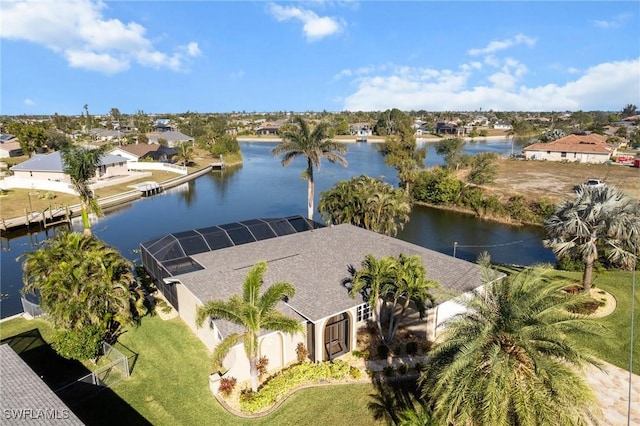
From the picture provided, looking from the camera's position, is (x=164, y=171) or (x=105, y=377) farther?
(x=164, y=171)

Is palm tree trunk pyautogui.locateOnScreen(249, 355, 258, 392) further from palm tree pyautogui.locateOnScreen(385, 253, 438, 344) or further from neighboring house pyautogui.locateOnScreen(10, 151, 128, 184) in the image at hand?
neighboring house pyautogui.locateOnScreen(10, 151, 128, 184)

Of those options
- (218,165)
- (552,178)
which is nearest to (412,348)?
(552,178)

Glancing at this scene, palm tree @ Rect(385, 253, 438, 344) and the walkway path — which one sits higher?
palm tree @ Rect(385, 253, 438, 344)

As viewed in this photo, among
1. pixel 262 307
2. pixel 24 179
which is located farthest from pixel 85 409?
pixel 24 179

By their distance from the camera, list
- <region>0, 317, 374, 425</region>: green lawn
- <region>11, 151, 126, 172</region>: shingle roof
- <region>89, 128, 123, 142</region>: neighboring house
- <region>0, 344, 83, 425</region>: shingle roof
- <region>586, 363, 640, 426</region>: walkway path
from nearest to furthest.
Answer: <region>0, 344, 83, 425</region>: shingle roof
<region>586, 363, 640, 426</region>: walkway path
<region>0, 317, 374, 425</region>: green lawn
<region>11, 151, 126, 172</region>: shingle roof
<region>89, 128, 123, 142</region>: neighboring house

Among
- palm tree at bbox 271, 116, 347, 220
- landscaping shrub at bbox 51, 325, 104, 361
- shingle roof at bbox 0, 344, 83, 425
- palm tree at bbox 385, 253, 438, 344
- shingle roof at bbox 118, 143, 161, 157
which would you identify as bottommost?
landscaping shrub at bbox 51, 325, 104, 361

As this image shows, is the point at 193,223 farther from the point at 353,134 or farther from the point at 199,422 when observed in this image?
the point at 353,134

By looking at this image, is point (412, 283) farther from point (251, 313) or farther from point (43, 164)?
point (43, 164)

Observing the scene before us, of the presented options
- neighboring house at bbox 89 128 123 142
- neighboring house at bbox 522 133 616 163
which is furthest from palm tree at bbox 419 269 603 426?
neighboring house at bbox 89 128 123 142
